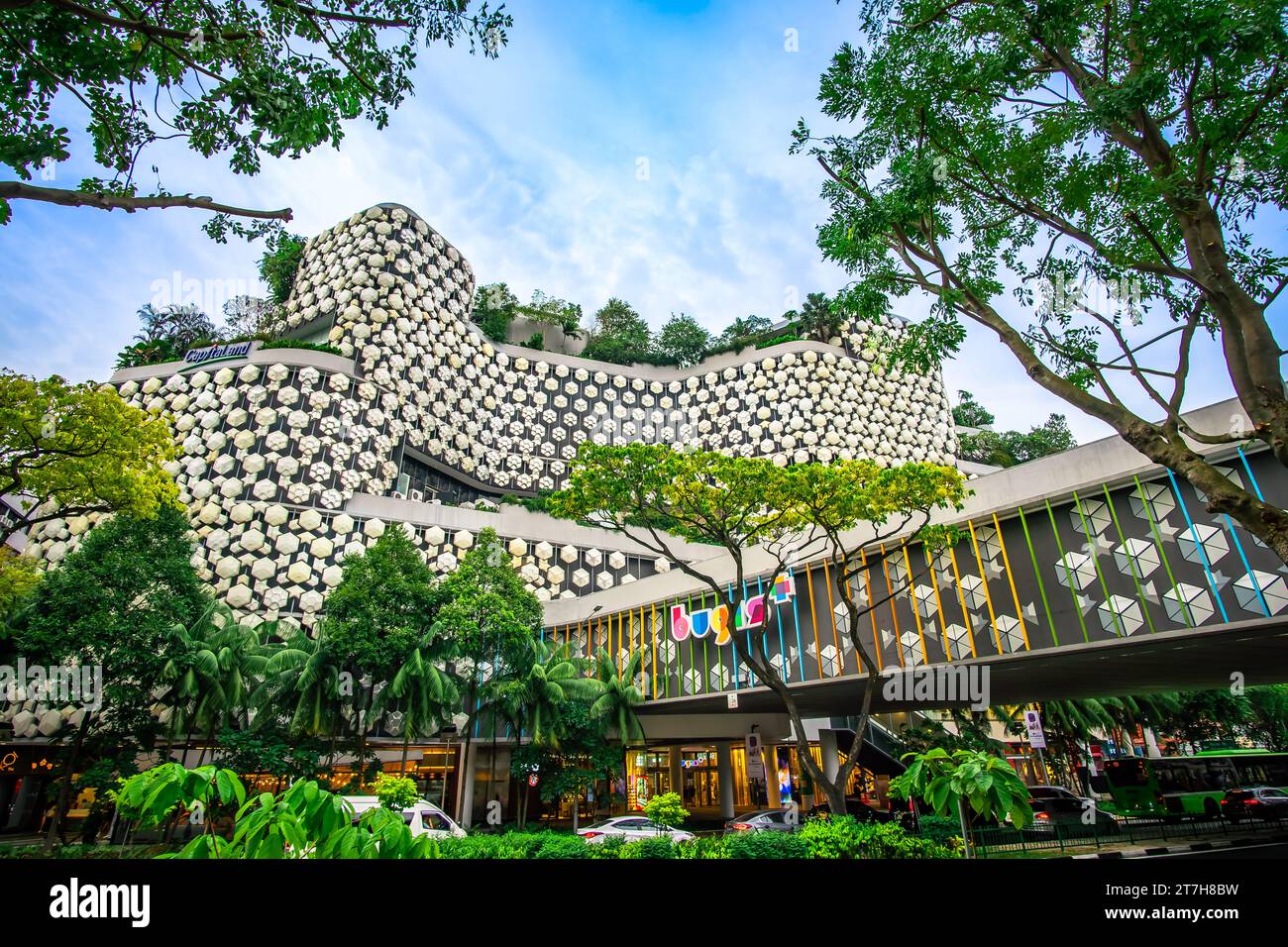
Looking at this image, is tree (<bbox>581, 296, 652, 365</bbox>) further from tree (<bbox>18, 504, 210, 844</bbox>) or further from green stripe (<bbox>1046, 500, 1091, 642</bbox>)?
green stripe (<bbox>1046, 500, 1091, 642</bbox>)

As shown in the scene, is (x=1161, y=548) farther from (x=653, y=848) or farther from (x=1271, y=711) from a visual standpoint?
(x=1271, y=711)

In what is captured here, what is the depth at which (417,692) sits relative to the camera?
802 inches

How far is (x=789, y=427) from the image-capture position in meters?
44.0

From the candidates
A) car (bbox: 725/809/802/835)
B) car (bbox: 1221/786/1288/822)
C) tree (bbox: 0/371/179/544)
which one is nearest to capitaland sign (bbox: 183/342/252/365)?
tree (bbox: 0/371/179/544)

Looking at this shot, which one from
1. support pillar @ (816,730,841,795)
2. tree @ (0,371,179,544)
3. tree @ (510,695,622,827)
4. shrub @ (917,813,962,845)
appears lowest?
shrub @ (917,813,962,845)

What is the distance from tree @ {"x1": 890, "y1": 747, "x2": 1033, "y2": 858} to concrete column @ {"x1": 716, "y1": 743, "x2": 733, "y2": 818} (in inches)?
829

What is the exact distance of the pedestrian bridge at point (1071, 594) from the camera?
11578 millimetres

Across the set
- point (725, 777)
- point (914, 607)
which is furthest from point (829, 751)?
point (914, 607)

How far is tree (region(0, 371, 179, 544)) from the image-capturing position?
13617 millimetres

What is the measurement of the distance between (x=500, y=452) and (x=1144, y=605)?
33.8 metres

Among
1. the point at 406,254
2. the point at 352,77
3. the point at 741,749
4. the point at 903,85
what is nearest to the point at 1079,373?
the point at 903,85

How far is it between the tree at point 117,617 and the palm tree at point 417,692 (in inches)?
258

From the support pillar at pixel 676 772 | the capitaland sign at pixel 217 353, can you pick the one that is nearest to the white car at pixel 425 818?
the support pillar at pixel 676 772
